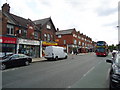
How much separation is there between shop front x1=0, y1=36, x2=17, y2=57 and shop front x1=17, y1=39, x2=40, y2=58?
0.99 metres

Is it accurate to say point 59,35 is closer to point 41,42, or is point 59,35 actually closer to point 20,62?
point 41,42

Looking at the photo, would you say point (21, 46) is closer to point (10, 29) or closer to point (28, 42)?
point (28, 42)

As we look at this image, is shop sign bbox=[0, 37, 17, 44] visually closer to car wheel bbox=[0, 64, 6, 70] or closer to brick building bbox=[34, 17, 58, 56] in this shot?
car wheel bbox=[0, 64, 6, 70]

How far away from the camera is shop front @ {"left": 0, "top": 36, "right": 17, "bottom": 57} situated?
15703 mm

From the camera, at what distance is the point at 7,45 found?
1662 centimetres

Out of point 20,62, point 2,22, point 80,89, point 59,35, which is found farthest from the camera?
point 59,35

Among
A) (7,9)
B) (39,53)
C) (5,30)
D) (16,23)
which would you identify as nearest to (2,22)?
(5,30)

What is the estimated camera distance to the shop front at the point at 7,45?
51.5 ft

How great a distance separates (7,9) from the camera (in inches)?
810

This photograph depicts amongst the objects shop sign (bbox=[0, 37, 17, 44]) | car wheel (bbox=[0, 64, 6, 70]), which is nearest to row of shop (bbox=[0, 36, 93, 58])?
shop sign (bbox=[0, 37, 17, 44])

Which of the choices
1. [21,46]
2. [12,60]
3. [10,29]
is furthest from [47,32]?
[12,60]

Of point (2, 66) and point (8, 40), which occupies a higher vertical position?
point (8, 40)

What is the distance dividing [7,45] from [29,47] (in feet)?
16.1

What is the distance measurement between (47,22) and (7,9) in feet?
31.2
